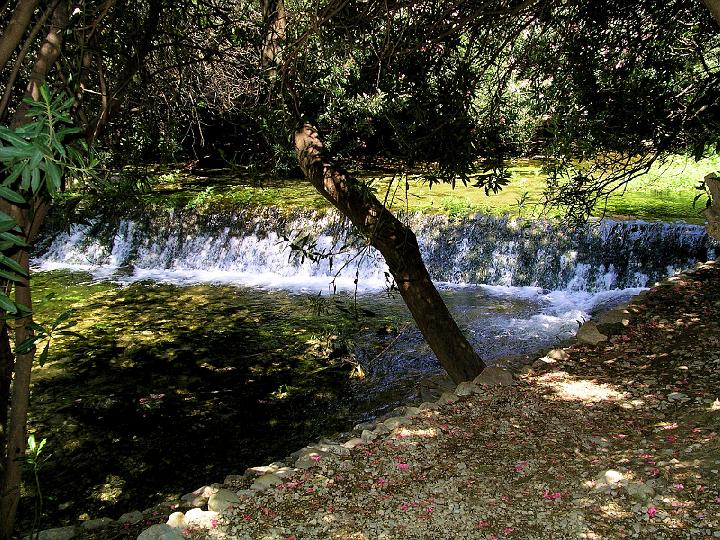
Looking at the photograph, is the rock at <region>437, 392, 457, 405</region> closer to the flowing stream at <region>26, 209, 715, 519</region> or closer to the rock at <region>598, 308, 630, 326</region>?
the flowing stream at <region>26, 209, 715, 519</region>

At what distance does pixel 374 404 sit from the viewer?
6.94 m

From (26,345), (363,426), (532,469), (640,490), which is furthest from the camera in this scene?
(363,426)

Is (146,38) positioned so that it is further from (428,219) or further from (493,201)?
(493,201)

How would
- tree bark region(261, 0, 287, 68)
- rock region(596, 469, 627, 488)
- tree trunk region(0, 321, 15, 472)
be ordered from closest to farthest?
tree trunk region(0, 321, 15, 472) < rock region(596, 469, 627, 488) < tree bark region(261, 0, 287, 68)

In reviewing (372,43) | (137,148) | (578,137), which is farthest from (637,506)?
(137,148)

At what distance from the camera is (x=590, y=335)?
6305 mm

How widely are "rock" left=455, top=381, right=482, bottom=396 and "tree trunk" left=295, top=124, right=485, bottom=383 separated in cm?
28

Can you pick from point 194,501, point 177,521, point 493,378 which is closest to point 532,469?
point 493,378

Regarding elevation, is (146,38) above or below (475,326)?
above

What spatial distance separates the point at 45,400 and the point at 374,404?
135 inches

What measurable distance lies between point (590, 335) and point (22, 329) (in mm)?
5015

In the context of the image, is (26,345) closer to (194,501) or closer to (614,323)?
(194,501)

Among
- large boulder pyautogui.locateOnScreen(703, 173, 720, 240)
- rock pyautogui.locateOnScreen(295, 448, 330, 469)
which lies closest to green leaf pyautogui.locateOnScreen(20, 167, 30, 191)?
large boulder pyautogui.locateOnScreen(703, 173, 720, 240)

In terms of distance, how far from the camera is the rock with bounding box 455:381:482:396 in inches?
208
